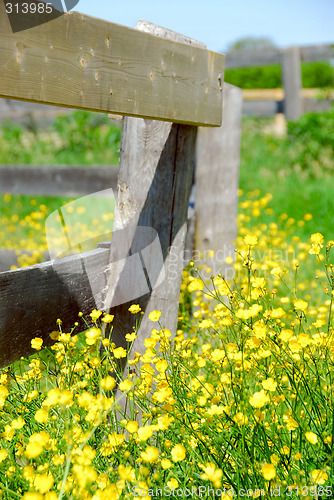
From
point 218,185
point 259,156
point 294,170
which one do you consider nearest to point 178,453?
point 218,185

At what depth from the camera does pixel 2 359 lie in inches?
68.3

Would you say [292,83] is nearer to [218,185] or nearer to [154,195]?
[218,185]

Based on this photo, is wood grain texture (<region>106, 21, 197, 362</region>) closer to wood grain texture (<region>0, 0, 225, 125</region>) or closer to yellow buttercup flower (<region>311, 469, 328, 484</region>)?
wood grain texture (<region>0, 0, 225, 125</region>)

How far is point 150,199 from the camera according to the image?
87.0 inches

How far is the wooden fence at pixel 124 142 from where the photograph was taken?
1.40 meters

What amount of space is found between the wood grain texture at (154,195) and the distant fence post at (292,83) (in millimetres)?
8593

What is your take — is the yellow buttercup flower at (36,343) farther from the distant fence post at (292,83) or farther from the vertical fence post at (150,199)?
the distant fence post at (292,83)

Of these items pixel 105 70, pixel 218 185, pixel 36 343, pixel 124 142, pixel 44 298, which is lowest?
pixel 36 343

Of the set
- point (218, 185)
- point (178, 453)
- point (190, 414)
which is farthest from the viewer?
point (218, 185)

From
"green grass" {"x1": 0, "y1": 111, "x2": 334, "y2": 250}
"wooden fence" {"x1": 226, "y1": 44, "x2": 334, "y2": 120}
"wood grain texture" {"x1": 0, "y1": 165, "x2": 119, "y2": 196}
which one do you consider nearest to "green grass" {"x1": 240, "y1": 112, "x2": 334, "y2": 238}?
"green grass" {"x1": 0, "y1": 111, "x2": 334, "y2": 250}

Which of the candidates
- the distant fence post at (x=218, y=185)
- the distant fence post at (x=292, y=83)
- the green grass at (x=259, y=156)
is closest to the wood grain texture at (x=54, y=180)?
the green grass at (x=259, y=156)

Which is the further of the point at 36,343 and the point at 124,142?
the point at 124,142

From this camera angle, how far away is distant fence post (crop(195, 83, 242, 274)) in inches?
137

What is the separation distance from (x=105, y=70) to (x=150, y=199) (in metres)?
0.74
